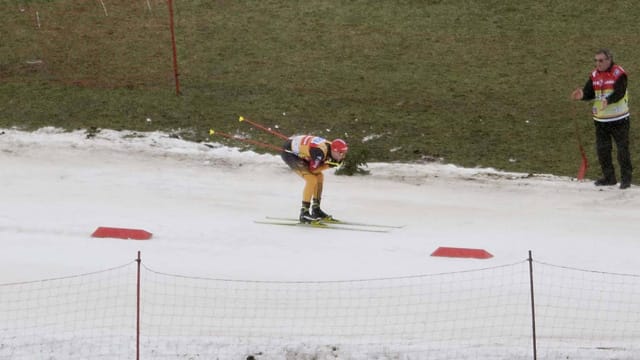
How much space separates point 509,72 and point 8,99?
31.3 ft

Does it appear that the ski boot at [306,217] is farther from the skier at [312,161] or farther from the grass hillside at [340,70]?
the grass hillside at [340,70]

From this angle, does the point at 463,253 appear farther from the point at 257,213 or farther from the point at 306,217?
the point at 257,213

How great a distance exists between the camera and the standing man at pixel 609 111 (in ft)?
61.3

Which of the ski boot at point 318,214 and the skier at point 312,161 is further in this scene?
the ski boot at point 318,214

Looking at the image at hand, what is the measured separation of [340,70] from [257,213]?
22.4 feet

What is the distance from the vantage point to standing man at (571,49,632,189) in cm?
1867

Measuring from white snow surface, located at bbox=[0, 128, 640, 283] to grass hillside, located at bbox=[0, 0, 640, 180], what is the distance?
94 centimetres

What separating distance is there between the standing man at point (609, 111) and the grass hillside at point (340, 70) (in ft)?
3.09

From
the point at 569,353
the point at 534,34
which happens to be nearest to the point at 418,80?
the point at 534,34

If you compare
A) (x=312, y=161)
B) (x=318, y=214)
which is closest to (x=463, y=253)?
(x=318, y=214)

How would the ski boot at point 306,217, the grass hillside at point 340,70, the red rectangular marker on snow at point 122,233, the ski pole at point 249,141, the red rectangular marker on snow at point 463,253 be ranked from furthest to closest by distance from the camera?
the grass hillside at point 340,70 → the ski pole at point 249,141 → the ski boot at point 306,217 → the red rectangular marker on snow at point 122,233 → the red rectangular marker on snow at point 463,253

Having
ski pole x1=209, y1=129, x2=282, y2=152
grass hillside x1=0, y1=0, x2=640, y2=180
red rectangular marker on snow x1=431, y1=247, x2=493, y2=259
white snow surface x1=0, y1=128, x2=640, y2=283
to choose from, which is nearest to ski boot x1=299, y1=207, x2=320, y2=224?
white snow surface x1=0, y1=128, x2=640, y2=283

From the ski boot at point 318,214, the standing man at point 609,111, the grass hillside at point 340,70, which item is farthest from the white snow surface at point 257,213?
the grass hillside at point 340,70

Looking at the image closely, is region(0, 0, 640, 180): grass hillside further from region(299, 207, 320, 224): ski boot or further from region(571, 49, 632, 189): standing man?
region(299, 207, 320, 224): ski boot
